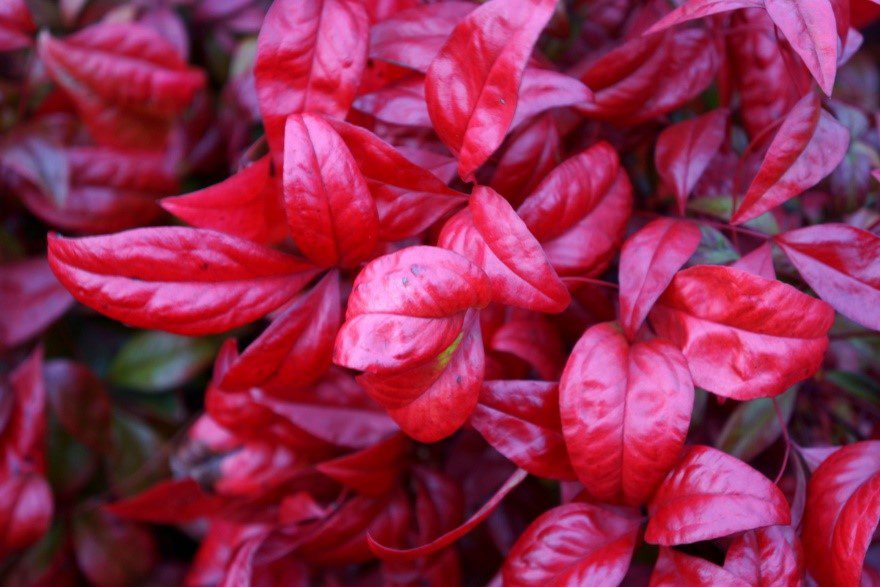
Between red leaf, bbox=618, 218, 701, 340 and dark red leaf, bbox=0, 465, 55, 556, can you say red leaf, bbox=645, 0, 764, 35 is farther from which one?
dark red leaf, bbox=0, 465, 55, 556

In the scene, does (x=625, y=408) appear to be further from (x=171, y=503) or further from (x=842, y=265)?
(x=171, y=503)

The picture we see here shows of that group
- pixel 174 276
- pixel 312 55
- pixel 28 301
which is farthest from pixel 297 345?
pixel 28 301

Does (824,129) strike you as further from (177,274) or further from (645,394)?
(177,274)

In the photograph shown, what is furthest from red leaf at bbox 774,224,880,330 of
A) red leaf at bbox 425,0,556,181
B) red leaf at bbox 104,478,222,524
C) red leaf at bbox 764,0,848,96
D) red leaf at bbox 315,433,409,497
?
red leaf at bbox 104,478,222,524

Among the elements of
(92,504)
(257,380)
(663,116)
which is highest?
(663,116)

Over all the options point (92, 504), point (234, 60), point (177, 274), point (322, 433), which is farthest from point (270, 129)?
point (92, 504)

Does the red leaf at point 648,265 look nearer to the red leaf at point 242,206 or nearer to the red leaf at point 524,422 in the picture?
the red leaf at point 524,422
